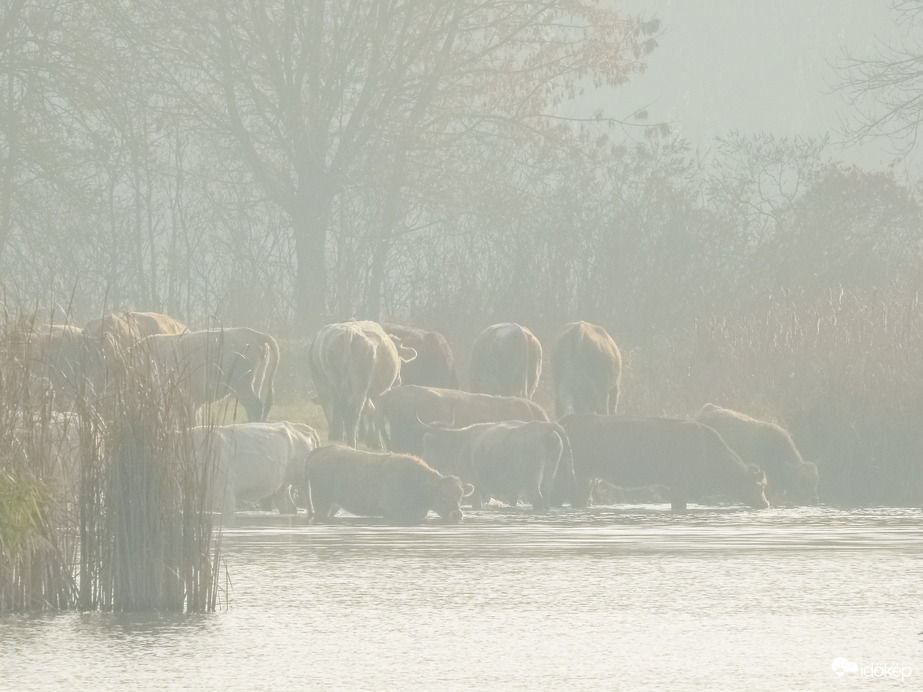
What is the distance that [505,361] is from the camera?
75.3 feet

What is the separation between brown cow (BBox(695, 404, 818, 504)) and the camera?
18812mm

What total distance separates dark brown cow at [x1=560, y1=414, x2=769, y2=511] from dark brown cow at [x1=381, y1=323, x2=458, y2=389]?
5.52 m

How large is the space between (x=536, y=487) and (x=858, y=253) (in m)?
17.9

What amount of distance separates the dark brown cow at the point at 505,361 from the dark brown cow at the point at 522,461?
527 centimetres

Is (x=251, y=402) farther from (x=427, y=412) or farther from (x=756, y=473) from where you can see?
(x=756, y=473)

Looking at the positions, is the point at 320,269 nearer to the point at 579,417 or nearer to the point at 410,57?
the point at 410,57

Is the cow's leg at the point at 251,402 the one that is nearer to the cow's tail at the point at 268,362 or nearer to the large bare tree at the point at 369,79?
the cow's tail at the point at 268,362

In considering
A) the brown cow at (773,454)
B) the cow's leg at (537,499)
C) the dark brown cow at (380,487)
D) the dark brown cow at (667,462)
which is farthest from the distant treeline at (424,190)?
the dark brown cow at (380,487)

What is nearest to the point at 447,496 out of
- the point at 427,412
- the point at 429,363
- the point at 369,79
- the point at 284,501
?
the point at 284,501

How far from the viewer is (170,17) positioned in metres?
37.2

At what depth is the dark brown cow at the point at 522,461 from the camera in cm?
1731

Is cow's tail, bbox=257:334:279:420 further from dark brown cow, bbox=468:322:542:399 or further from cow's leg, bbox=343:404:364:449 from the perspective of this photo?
dark brown cow, bbox=468:322:542:399

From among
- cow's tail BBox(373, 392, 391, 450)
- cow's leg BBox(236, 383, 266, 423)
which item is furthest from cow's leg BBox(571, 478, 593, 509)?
cow's leg BBox(236, 383, 266, 423)

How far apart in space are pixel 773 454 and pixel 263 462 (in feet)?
17.2
